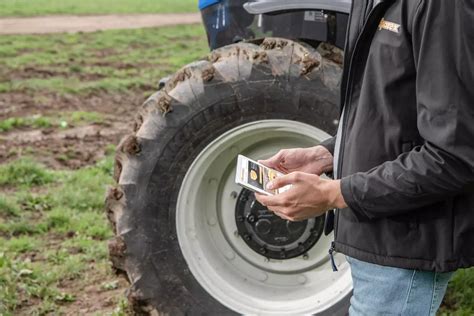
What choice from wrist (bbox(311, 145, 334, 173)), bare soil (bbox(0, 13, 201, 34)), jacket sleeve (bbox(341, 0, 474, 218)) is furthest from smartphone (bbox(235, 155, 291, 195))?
bare soil (bbox(0, 13, 201, 34))

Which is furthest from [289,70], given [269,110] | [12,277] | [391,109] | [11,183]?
[11,183]

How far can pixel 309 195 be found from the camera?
215cm

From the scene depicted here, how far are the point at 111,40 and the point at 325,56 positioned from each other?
10870 millimetres

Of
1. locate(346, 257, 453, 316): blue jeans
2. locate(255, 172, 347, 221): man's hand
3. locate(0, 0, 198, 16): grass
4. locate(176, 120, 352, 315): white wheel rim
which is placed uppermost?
locate(255, 172, 347, 221): man's hand

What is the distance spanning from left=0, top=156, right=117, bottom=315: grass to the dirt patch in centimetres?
32

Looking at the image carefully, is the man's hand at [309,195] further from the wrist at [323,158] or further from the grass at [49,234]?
the grass at [49,234]

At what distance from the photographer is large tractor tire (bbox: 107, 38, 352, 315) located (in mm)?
3613

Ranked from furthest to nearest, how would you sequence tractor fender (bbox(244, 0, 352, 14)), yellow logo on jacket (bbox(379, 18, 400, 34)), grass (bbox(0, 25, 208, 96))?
grass (bbox(0, 25, 208, 96)), tractor fender (bbox(244, 0, 352, 14)), yellow logo on jacket (bbox(379, 18, 400, 34))

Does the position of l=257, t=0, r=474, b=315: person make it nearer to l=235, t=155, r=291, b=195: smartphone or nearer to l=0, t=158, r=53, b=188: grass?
l=235, t=155, r=291, b=195: smartphone

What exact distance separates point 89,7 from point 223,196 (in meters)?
18.0

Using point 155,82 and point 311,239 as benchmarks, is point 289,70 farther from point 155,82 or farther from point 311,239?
point 155,82

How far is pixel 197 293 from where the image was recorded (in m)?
3.71

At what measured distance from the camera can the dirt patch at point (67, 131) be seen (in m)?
6.84

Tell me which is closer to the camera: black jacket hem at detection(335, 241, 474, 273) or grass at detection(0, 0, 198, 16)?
black jacket hem at detection(335, 241, 474, 273)
